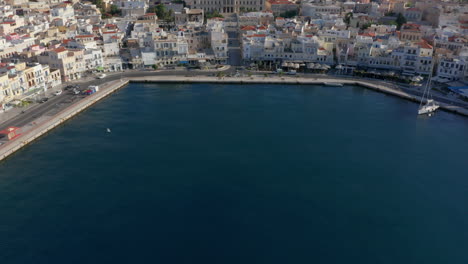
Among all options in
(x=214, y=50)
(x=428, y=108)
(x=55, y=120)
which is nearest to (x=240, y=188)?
(x=55, y=120)

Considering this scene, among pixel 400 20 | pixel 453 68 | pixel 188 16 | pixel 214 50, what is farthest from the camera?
pixel 188 16

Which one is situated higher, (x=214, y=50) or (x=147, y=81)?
(x=214, y=50)

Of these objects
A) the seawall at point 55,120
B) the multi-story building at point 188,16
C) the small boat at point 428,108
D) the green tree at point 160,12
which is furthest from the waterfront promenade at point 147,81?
the green tree at point 160,12

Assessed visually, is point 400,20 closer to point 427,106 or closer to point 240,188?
point 427,106

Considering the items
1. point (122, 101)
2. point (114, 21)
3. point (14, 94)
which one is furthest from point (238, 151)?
point (114, 21)

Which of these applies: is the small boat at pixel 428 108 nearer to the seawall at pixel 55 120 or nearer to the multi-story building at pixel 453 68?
the multi-story building at pixel 453 68

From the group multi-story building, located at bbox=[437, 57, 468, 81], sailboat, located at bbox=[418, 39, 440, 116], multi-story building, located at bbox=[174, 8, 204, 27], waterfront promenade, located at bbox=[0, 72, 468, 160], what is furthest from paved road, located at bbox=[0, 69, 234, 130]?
multi-story building, located at bbox=[174, 8, 204, 27]
